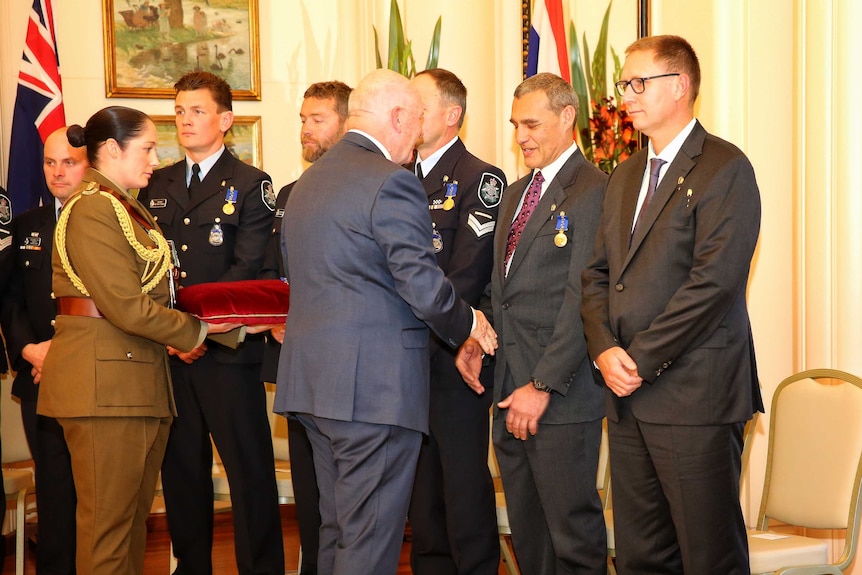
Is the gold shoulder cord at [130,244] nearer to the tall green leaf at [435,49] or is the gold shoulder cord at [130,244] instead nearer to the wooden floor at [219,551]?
the wooden floor at [219,551]

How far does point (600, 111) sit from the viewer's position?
4547 mm

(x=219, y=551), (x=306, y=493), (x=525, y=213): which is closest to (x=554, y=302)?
(x=525, y=213)

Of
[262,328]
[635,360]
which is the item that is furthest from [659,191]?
[262,328]

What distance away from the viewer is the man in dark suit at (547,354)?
3.18 m

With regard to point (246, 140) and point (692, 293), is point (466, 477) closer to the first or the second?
point (692, 293)

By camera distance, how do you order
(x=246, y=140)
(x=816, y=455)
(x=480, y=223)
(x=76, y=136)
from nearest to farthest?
(x=816, y=455) → (x=76, y=136) → (x=480, y=223) → (x=246, y=140)

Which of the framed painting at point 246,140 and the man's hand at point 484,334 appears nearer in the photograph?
the man's hand at point 484,334

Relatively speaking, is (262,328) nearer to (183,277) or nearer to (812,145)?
(183,277)

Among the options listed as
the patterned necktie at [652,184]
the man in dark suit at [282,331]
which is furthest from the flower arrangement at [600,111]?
the patterned necktie at [652,184]

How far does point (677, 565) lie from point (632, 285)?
A: 859 mm

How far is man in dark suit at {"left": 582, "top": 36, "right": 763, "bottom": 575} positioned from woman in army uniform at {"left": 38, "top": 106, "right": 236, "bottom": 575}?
1.44 metres

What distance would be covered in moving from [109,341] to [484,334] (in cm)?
122

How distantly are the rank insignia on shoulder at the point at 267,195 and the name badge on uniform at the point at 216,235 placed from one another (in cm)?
22

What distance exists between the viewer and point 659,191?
290 centimetres
